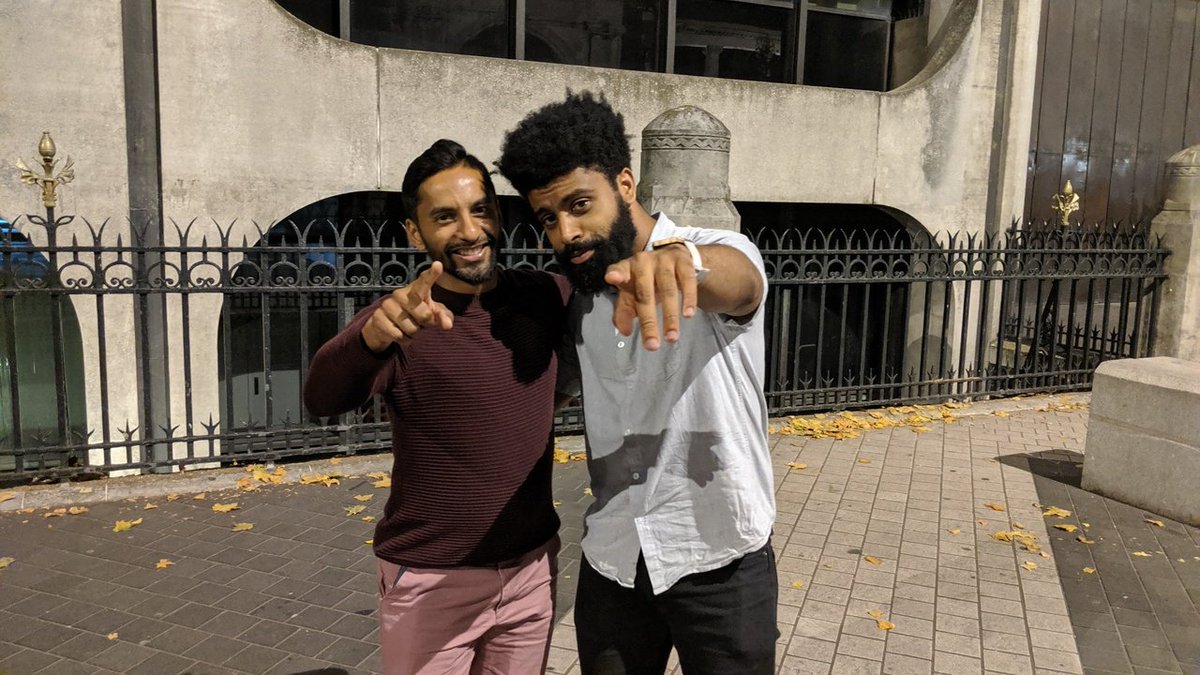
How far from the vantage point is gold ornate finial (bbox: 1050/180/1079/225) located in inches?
421

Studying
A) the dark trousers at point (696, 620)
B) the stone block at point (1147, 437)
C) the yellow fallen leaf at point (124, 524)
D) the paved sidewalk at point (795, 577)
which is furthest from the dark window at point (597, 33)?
the dark trousers at point (696, 620)

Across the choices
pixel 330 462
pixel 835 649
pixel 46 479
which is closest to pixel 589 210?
pixel 835 649

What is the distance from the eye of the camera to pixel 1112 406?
20.7 feet

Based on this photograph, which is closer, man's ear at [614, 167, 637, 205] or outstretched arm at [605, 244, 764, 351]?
outstretched arm at [605, 244, 764, 351]

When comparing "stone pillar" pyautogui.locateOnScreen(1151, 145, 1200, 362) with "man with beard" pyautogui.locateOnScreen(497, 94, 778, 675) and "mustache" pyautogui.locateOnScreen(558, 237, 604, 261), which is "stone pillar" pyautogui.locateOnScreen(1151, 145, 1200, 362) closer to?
"man with beard" pyautogui.locateOnScreen(497, 94, 778, 675)

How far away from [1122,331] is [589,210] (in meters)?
10.1

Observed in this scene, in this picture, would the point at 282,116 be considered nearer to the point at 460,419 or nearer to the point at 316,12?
the point at 316,12

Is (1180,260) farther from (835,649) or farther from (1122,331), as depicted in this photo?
(835,649)

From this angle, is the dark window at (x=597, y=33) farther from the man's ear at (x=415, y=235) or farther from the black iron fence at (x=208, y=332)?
the man's ear at (x=415, y=235)

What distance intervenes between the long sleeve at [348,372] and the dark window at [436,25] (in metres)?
7.10

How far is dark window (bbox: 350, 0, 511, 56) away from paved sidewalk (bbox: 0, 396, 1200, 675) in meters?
4.26

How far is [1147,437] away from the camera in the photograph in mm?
6094

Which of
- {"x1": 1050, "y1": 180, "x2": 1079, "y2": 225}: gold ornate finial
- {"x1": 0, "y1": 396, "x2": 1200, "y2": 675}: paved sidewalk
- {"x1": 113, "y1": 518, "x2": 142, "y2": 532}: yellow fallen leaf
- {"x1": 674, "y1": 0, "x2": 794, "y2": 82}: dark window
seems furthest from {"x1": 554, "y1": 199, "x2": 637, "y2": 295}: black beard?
{"x1": 1050, "y1": 180, "x2": 1079, "y2": 225}: gold ornate finial

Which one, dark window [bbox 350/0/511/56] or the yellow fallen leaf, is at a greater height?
dark window [bbox 350/0/511/56]
